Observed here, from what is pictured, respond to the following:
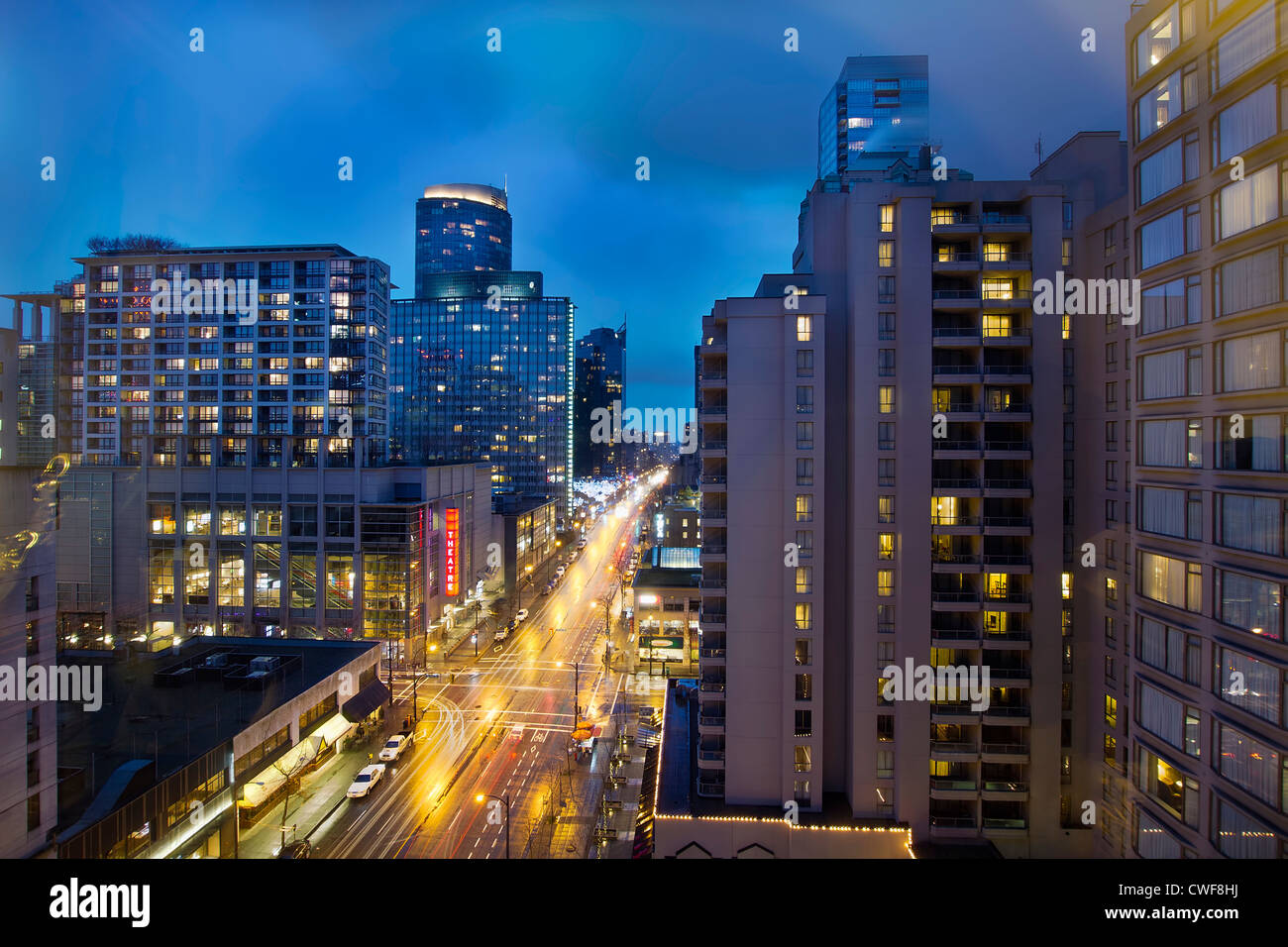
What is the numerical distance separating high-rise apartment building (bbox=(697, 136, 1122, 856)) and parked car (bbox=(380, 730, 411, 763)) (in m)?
13.8

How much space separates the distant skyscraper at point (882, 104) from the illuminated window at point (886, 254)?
5529cm

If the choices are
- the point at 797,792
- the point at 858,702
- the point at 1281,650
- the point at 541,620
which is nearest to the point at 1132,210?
the point at 1281,650

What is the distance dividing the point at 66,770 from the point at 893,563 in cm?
2264

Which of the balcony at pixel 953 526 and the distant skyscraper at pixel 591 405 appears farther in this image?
the distant skyscraper at pixel 591 405

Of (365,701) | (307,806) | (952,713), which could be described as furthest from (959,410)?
(365,701)

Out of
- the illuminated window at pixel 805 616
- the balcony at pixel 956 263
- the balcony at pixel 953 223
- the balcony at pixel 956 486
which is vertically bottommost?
the illuminated window at pixel 805 616

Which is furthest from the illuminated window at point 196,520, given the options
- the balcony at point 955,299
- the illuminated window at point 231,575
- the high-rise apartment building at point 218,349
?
the balcony at point 955,299

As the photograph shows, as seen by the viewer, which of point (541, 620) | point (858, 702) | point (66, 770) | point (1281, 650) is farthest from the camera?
point (541, 620)

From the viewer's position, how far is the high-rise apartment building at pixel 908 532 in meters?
18.0

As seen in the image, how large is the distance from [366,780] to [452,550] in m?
19.6

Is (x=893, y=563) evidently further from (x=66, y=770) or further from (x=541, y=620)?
(x=541, y=620)

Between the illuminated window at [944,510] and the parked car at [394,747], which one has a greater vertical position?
the illuminated window at [944,510]

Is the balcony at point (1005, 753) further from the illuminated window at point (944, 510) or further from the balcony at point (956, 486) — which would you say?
the balcony at point (956, 486)

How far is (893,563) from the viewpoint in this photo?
18141mm
